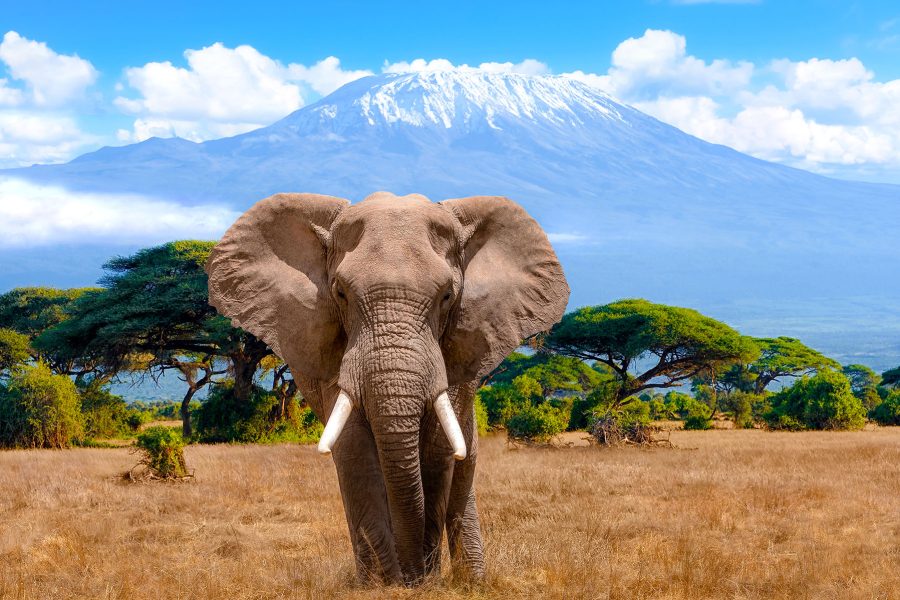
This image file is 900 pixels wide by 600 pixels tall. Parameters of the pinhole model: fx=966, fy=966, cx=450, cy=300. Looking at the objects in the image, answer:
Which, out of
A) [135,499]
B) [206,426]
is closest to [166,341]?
[206,426]

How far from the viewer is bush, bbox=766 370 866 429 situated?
29.6 m

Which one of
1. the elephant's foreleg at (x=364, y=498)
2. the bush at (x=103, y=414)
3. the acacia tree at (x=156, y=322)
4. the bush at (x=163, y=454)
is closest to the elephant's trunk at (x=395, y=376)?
the elephant's foreleg at (x=364, y=498)

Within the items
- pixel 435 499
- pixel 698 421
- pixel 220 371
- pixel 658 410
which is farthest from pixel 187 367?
pixel 435 499

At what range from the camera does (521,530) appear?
415 inches

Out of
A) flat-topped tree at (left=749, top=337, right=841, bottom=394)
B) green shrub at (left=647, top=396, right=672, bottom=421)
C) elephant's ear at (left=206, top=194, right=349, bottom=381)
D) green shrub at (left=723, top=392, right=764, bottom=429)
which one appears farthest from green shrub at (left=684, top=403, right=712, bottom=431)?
elephant's ear at (left=206, top=194, right=349, bottom=381)

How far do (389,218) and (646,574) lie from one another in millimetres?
3888

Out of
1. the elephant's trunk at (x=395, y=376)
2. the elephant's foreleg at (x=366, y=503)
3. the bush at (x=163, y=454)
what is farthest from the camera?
the bush at (x=163, y=454)

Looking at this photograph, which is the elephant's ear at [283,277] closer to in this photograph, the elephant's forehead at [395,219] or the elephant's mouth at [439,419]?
the elephant's forehead at [395,219]

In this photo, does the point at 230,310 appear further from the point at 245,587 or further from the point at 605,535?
the point at 605,535

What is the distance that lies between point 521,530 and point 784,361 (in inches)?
1366

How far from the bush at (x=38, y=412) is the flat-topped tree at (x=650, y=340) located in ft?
52.8

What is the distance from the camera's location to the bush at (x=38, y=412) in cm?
2423

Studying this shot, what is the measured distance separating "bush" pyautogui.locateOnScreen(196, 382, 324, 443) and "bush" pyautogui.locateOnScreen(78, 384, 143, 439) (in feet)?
9.68

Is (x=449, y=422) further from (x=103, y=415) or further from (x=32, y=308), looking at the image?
(x=32, y=308)
